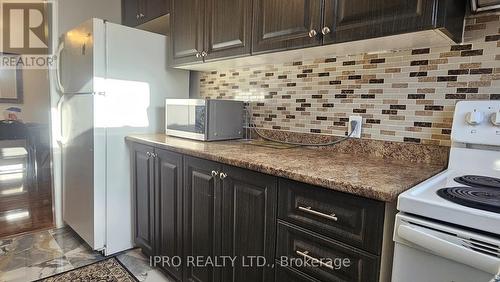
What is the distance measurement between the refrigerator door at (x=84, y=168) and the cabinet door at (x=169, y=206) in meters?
0.47

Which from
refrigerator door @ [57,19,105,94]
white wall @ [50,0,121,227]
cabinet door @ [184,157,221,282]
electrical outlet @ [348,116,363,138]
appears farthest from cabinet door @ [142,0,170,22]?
electrical outlet @ [348,116,363,138]

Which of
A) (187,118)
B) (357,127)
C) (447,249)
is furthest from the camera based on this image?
(187,118)

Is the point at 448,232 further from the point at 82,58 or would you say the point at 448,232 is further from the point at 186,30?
the point at 82,58

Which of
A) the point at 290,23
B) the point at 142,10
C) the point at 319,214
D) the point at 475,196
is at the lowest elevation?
the point at 319,214

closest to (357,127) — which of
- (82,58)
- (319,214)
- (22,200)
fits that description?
(319,214)

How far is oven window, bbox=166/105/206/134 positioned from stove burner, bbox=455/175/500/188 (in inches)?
51.9

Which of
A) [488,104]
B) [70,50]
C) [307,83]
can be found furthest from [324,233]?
[70,50]

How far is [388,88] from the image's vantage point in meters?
1.40

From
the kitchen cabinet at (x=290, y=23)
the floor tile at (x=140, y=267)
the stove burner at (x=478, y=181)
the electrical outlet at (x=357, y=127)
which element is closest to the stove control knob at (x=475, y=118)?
the stove burner at (x=478, y=181)

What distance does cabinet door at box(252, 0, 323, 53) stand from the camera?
1292 millimetres

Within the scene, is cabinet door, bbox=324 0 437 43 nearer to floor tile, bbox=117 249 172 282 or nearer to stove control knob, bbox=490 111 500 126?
stove control knob, bbox=490 111 500 126

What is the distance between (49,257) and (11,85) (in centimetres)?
273

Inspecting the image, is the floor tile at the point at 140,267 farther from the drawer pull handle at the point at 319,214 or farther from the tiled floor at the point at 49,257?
the drawer pull handle at the point at 319,214

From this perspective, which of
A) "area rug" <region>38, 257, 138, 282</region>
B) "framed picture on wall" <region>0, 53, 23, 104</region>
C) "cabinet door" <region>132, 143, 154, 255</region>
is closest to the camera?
"area rug" <region>38, 257, 138, 282</region>
